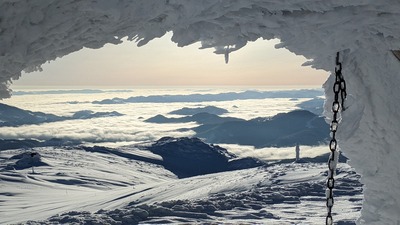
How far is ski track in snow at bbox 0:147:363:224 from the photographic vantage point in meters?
32.9

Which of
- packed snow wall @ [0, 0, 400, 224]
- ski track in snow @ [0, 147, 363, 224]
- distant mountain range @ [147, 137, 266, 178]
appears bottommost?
distant mountain range @ [147, 137, 266, 178]

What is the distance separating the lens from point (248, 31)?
4.49 m

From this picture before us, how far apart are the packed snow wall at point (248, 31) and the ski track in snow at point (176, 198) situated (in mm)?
24126

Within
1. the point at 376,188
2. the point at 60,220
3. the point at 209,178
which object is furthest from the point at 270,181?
the point at 376,188

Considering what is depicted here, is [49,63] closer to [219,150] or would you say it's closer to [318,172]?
[318,172]

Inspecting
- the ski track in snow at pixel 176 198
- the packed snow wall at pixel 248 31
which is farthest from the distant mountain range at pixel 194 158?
the packed snow wall at pixel 248 31

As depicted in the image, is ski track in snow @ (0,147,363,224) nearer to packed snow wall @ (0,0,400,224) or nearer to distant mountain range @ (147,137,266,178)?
packed snow wall @ (0,0,400,224)

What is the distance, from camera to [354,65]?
545cm

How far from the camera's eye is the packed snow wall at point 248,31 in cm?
364

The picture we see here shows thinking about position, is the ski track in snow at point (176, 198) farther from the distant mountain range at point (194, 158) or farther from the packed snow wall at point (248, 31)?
the distant mountain range at point (194, 158)

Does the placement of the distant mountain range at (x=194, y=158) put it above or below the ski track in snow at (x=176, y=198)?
below

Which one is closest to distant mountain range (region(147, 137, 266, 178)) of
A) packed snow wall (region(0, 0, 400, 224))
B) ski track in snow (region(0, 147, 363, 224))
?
ski track in snow (region(0, 147, 363, 224))

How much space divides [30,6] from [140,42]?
1.06 meters

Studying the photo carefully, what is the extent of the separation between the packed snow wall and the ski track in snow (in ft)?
79.2
